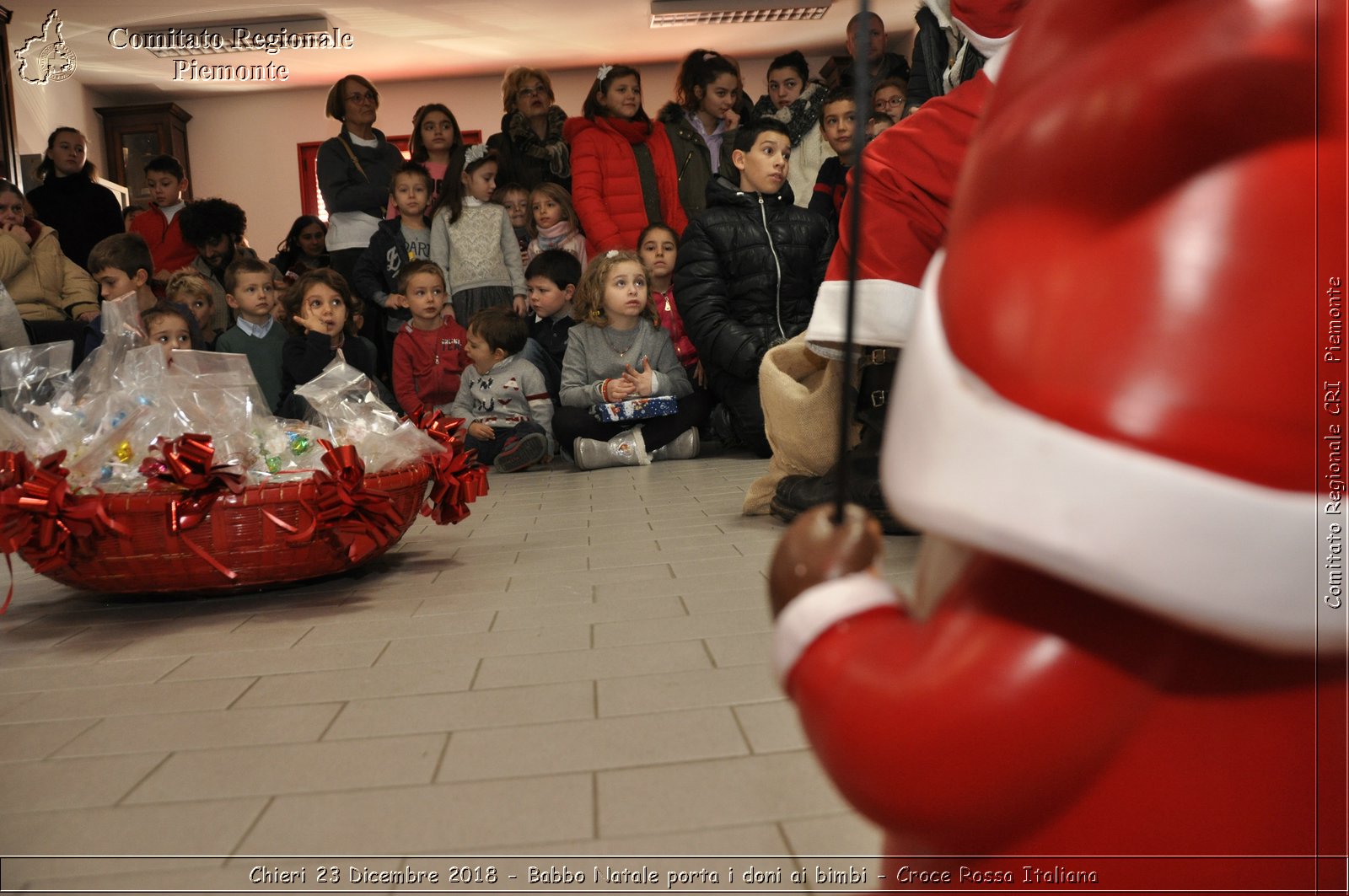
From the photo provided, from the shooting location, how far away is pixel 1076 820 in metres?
0.75

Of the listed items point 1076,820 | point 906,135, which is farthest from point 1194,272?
point 906,135

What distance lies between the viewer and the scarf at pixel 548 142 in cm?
660

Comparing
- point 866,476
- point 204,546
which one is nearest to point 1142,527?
point 204,546

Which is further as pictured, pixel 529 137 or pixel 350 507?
pixel 529 137

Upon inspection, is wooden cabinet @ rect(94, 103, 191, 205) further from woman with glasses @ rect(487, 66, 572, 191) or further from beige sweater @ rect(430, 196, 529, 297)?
beige sweater @ rect(430, 196, 529, 297)

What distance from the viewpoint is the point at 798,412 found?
11.0 ft

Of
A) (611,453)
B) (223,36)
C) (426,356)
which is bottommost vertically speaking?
(611,453)

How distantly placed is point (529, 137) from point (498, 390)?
1769 mm

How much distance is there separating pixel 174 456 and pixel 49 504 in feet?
0.92

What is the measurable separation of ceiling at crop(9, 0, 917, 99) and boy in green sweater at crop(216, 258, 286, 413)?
4658 mm

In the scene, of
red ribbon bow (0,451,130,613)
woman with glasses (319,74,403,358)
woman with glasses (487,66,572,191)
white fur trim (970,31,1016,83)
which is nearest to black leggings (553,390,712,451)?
woman with glasses (319,74,403,358)

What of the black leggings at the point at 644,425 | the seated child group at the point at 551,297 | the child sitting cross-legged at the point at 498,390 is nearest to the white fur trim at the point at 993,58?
the seated child group at the point at 551,297

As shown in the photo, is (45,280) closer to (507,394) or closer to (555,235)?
(507,394)

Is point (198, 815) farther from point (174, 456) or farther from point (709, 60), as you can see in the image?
point (709, 60)
